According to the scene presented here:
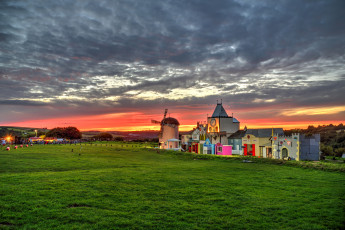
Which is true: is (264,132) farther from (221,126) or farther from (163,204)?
(163,204)

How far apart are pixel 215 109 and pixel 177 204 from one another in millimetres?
48575

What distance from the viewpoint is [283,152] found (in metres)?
38.4

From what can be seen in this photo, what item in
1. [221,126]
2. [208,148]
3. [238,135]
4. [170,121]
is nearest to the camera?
[208,148]

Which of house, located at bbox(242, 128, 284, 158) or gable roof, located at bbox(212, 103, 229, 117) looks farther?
gable roof, located at bbox(212, 103, 229, 117)

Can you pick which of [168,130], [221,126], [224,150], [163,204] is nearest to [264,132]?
[224,150]

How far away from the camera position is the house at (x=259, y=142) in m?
43.2

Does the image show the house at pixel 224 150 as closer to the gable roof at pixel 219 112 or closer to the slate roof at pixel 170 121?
the gable roof at pixel 219 112

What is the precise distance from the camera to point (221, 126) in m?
56.3

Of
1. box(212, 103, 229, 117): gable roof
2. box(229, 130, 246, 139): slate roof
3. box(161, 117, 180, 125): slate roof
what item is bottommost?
box(229, 130, 246, 139): slate roof

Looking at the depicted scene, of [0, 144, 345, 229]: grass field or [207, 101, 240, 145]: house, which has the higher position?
[207, 101, 240, 145]: house

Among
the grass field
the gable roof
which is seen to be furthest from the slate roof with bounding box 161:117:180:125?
the grass field

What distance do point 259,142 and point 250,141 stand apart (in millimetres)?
2392

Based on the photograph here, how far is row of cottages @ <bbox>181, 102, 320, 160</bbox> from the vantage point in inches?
1417

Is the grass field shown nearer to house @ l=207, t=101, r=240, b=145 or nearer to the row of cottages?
the row of cottages
